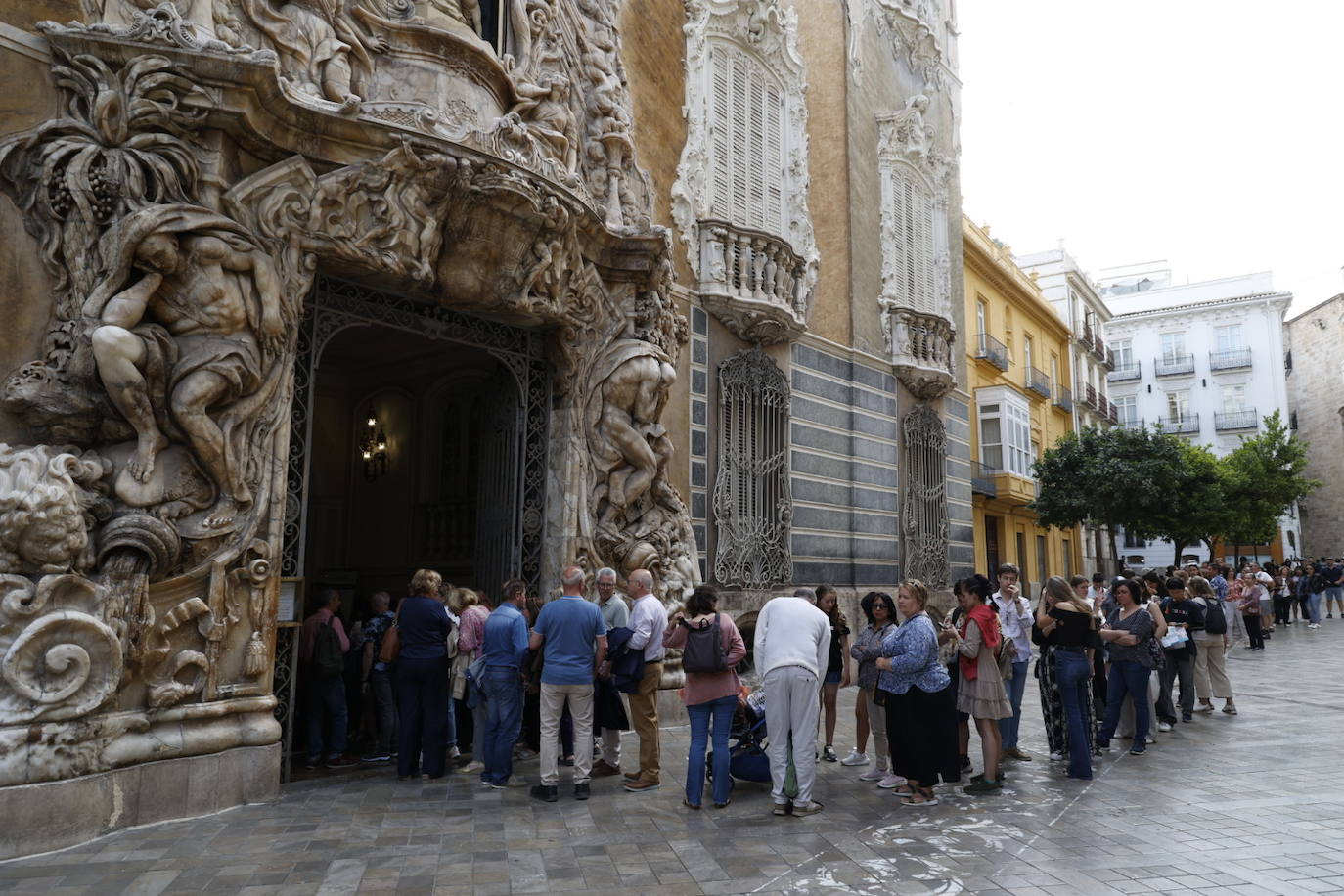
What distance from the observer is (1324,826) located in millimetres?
6328

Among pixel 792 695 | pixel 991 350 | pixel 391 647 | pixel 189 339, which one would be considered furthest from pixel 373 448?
pixel 991 350

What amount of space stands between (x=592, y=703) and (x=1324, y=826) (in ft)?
16.7

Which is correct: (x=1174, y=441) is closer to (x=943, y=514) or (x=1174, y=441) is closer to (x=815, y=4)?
(x=943, y=514)

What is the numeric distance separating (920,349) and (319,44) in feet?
39.2

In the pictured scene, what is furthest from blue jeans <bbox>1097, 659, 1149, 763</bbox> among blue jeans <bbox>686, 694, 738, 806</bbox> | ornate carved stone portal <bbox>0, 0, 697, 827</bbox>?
ornate carved stone portal <bbox>0, 0, 697, 827</bbox>

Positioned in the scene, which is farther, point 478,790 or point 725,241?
point 725,241

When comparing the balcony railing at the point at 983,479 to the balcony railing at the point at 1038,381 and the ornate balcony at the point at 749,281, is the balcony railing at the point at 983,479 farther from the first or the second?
the ornate balcony at the point at 749,281

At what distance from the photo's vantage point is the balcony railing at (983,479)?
26.5m

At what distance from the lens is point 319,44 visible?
8227mm

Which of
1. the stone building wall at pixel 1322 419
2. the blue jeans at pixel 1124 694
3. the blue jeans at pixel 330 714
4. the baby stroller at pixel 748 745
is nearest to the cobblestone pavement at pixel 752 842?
the baby stroller at pixel 748 745

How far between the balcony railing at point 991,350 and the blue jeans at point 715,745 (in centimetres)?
2213

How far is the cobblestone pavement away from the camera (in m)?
5.29

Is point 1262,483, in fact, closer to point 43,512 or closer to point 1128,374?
point 1128,374

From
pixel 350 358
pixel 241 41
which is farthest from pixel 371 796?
pixel 350 358
